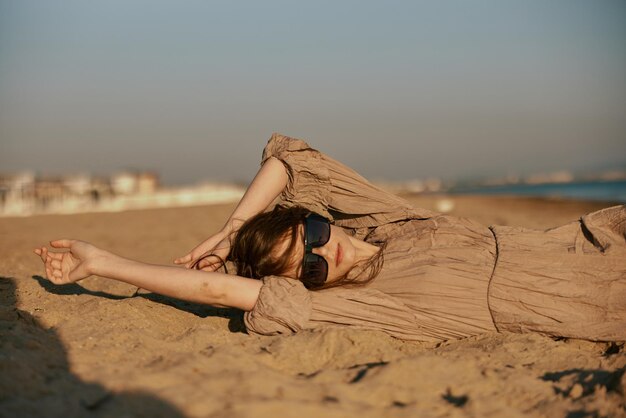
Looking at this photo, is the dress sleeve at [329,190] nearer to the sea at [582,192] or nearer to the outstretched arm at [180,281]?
the outstretched arm at [180,281]

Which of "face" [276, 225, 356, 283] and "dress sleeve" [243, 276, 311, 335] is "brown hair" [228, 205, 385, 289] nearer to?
"face" [276, 225, 356, 283]

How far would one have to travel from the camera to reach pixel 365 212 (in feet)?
11.4

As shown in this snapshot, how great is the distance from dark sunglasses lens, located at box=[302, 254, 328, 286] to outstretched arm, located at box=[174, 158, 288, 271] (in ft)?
1.71

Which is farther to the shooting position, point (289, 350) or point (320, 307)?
point (320, 307)

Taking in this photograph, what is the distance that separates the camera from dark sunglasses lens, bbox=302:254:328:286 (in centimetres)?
300

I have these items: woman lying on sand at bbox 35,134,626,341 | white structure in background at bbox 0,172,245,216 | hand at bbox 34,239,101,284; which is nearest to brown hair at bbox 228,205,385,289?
woman lying on sand at bbox 35,134,626,341

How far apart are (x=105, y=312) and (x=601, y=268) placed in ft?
8.42

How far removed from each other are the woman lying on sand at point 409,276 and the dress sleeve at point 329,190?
8.4 inches

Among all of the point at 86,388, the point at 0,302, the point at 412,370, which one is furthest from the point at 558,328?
the point at 0,302

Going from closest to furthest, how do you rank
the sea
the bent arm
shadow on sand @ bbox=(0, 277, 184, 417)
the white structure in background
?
shadow on sand @ bbox=(0, 277, 184, 417) < the bent arm < the white structure in background < the sea

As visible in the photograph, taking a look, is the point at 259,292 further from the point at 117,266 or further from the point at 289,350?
the point at 117,266

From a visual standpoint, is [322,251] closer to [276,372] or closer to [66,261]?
[276,372]

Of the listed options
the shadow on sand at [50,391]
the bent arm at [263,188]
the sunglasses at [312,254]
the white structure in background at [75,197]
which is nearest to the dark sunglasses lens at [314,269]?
the sunglasses at [312,254]

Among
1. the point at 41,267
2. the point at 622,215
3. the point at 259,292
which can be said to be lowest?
the point at 41,267
